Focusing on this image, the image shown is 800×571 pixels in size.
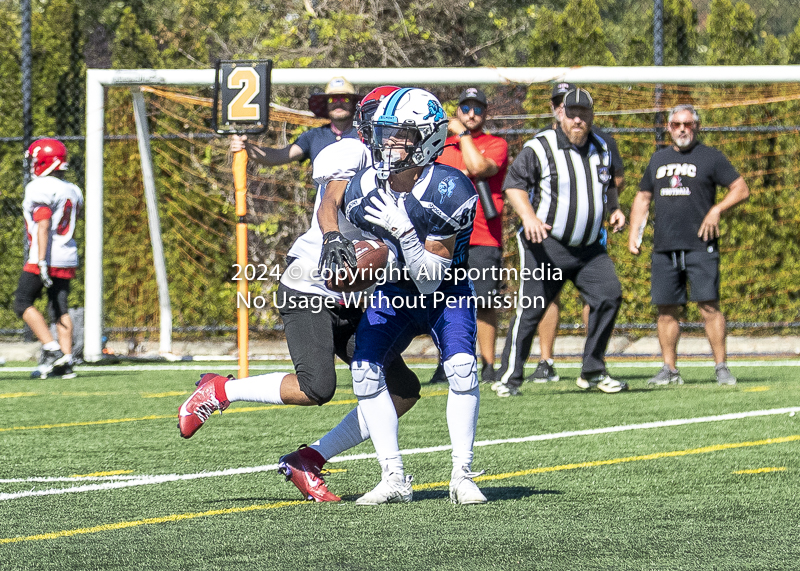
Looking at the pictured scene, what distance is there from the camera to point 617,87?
511 inches

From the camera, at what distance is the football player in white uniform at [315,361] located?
496 centimetres

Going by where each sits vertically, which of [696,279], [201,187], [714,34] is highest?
[714,34]

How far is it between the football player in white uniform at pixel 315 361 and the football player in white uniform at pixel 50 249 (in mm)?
5856

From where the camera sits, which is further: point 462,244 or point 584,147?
point 584,147

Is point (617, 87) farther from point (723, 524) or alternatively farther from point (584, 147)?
point (723, 524)

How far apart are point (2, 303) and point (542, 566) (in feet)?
38.1

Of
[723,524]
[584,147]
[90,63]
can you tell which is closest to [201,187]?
[584,147]

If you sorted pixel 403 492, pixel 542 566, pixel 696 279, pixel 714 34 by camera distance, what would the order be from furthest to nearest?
pixel 714 34 < pixel 696 279 < pixel 403 492 < pixel 542 566

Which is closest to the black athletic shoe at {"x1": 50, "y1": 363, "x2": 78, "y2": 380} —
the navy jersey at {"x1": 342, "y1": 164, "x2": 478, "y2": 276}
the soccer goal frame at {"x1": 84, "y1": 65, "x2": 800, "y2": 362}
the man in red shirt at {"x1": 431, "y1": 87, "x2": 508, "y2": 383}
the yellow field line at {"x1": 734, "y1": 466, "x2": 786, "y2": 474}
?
the soccer goal frame at {"x1": 84, "y1": 65, "x2": 800, "y2": 362}

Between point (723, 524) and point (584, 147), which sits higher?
point (584, 147)

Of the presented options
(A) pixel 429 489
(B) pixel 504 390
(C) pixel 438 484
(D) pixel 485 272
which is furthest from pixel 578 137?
(A) pixel 429 489

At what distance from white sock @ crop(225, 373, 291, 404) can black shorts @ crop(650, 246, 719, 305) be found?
512 cm

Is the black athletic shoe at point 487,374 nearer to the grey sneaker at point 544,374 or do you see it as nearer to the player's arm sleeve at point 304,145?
the grey sneaker at point 544,374

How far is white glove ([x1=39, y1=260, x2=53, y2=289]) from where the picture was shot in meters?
10.7
